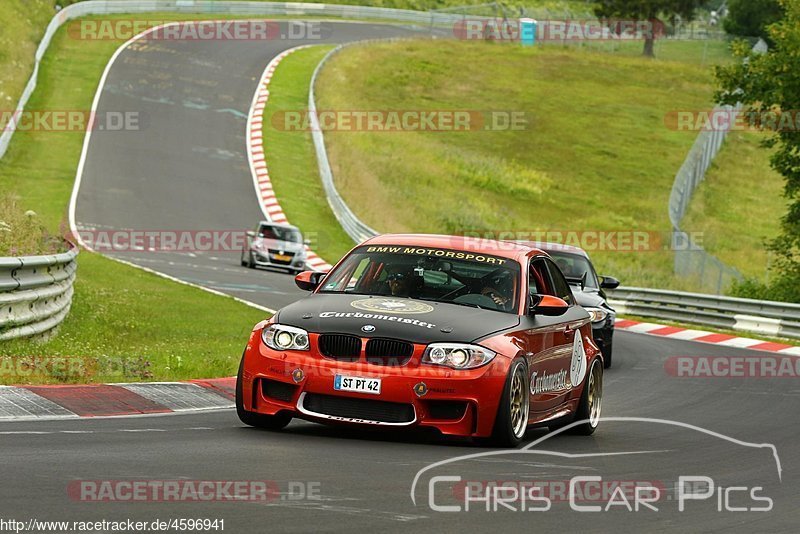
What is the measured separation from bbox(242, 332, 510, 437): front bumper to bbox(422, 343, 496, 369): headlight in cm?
4

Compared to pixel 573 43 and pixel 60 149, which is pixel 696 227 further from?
pixel 573 43

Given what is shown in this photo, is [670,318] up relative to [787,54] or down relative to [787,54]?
down

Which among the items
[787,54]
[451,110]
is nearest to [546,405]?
[787,54]

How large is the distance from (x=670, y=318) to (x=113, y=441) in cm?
2223

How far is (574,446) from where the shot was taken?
408 inches

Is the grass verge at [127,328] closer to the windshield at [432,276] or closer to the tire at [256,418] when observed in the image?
the tire at [256,418]

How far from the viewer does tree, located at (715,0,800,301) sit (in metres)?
32.9

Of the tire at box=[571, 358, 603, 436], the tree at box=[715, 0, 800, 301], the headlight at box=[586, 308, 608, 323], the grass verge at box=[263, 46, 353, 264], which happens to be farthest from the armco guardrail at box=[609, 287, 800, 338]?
the tire at box=[571, 358, 603, 436]

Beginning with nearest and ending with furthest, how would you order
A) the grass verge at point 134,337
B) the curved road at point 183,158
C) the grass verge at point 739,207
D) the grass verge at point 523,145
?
the grass verge at point 134,337 < the curved road at point 183,158 < the grass verge at point 523,145 < the grass verge at point 739,207

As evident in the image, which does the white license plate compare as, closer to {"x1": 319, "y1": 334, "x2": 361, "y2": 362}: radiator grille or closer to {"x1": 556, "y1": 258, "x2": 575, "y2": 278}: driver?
{"x1": 319, "y1": 334, "x2": 361, "y2": 362}: radiator grille

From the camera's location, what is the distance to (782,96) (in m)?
32.8

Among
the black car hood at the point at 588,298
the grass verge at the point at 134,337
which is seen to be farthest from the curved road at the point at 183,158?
the black car hood at the point at 588,298

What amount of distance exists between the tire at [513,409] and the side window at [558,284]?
1.73m

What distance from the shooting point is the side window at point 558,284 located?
11562mm
